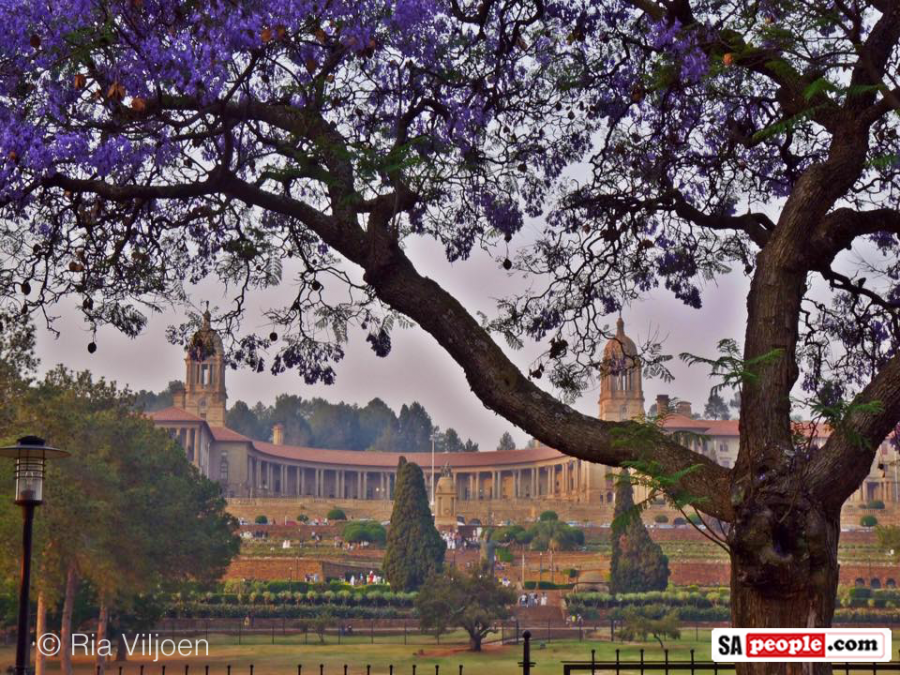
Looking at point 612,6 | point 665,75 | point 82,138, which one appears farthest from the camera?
point 612,6

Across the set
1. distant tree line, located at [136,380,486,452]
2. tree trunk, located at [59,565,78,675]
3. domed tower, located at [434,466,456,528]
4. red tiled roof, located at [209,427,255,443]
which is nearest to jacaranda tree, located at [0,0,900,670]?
tree trunk, located at [59,565,78,675]

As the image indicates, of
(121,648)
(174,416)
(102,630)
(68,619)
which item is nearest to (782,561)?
(68,619)

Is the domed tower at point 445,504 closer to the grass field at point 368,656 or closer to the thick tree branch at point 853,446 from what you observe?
the grass field at point 368,656

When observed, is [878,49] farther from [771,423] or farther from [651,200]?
[771,423]

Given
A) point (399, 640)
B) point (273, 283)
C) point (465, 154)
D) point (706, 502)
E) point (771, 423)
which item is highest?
point (465, 154)

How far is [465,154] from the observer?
8750 millimetres

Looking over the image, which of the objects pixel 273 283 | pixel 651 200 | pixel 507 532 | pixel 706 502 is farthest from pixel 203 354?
pixel 507 532

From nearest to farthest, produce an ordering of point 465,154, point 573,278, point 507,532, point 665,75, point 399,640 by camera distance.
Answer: point 665,75 < point 465,154 < point 573,278 < point 399,640 < point 507,532

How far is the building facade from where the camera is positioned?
3519 inches

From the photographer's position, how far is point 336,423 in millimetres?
145875

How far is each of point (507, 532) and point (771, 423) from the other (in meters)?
66.6

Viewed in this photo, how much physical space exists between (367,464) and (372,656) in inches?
2454

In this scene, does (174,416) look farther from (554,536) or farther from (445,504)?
(554,536)

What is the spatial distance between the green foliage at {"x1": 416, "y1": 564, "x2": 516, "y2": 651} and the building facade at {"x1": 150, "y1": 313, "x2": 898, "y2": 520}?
145 ft
